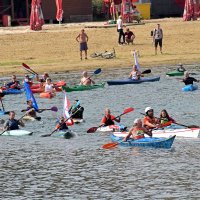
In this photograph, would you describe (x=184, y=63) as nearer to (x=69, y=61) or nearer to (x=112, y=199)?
(x=69, y=61)

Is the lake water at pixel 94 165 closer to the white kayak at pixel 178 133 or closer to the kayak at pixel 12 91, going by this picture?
the white kayak at pixel 178 133

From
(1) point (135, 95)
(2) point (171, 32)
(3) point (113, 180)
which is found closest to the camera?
(3) point (113, 180)

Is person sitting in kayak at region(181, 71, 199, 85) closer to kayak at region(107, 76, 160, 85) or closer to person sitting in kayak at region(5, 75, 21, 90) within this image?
kayak at region(107, 76, 160, 85)

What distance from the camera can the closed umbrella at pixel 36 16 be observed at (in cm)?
7450

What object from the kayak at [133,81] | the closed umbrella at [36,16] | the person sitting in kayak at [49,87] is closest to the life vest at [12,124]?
the person sitting in kayak at [49,87]

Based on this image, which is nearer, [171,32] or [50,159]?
[50,159]

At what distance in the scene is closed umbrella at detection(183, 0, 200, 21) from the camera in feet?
259

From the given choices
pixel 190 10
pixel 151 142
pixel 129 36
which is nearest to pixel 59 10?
pixel 129 36

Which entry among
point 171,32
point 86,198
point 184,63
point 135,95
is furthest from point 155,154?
point 171,32

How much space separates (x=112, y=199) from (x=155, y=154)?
6914 mm

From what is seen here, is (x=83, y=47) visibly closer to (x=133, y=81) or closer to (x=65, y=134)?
(x=133, y=81)

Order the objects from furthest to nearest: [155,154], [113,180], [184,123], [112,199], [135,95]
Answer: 1. [135,95]
2. [184,123]
3. [155,154]
4. [113,180]
5. [112,199]

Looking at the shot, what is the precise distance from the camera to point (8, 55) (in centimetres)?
6944

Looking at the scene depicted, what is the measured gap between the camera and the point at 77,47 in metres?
71.8
